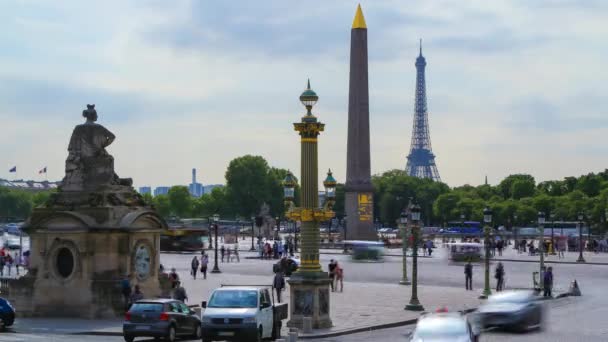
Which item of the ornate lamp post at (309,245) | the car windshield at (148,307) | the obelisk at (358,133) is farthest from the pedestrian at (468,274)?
the obelisk at (358,133)

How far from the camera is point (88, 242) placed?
3108 cm

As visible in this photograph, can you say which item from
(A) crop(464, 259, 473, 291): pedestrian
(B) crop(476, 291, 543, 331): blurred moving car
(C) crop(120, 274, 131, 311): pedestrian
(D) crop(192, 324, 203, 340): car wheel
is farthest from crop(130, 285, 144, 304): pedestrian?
(A) crop(464, 259, 473, 291): pedestrian

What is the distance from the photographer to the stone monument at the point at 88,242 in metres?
31.0

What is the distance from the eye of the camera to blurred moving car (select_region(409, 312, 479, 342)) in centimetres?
2073

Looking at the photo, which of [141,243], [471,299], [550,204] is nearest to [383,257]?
[471,299]

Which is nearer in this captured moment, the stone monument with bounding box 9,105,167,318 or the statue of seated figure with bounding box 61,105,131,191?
the stone monument with bounding box 9,105,167,318

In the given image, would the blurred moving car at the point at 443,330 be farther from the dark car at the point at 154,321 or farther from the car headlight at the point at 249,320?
the dark car at the point at 154,321

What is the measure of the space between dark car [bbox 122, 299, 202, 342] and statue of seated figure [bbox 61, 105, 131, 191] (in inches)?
295

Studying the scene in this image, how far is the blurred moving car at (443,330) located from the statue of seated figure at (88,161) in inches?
542

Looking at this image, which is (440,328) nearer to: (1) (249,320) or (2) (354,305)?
(1) (249,320)

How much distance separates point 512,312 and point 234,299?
782 cm

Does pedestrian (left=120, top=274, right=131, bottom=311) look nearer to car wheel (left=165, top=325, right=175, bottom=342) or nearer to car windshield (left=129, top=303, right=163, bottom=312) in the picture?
car windshield (left=129, top=303, right=163, bottom=312)

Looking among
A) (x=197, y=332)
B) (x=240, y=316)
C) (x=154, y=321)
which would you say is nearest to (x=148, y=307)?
(x=154, y=321)

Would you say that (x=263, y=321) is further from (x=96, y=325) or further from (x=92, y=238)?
(x=92, y=238)
